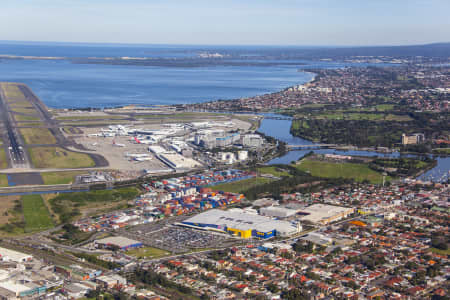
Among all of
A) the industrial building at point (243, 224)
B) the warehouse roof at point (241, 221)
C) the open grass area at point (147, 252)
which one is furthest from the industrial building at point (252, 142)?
the open grass area at point (147, 252)

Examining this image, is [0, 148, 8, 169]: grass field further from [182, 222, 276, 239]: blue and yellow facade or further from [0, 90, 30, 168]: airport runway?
[182, 222, 276, 239]: blue and yellow facade

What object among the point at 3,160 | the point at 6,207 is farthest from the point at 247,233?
the point at 3,160

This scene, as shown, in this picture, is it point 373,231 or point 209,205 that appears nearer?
point 373,231

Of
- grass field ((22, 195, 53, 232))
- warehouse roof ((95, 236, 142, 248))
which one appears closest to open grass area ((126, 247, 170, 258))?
warehouse roof ((95, 236, 142, 248))

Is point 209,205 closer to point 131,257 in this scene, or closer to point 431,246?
point 131,257

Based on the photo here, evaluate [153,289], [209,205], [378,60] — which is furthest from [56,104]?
[378,60]
